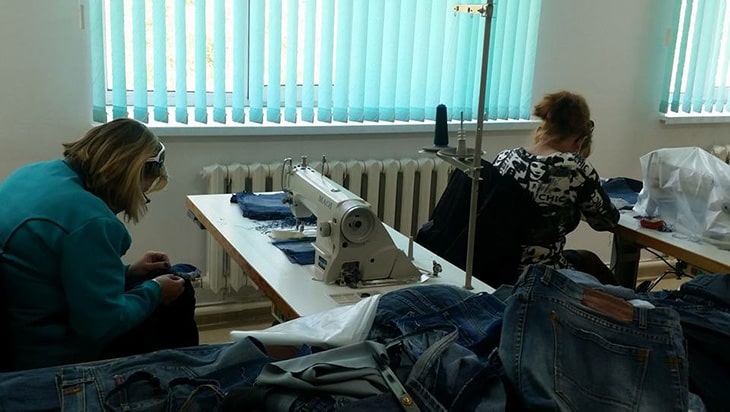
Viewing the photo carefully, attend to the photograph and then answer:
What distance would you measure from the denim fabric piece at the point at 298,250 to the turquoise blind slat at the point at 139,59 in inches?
43.4

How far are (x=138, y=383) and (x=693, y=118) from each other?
12.6ft

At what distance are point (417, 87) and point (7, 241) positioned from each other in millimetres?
2157

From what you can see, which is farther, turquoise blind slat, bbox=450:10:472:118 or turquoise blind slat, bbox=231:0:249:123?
turquoise blind slat, bbox=450:10:472:118

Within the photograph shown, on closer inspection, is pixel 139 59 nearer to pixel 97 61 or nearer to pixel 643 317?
Result: pixel 97 61

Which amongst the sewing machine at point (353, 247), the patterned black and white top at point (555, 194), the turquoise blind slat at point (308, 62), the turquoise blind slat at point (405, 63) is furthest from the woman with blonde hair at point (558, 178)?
the turquoise blind slat at point (308, 62)

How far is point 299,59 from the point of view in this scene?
10.7ft

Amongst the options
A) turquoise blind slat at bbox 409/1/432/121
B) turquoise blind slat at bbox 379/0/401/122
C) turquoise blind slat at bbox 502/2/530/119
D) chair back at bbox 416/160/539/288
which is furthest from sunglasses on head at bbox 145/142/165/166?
turquoise blind slat at bbox 502/2/530/119

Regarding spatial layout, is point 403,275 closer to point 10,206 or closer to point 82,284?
point 82,284

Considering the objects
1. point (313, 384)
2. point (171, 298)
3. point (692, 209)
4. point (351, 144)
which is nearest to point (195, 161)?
point (351, 144)

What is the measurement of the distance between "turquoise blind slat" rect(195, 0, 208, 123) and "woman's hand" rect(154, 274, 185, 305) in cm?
127

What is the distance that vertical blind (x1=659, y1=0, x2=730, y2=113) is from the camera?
4066mm

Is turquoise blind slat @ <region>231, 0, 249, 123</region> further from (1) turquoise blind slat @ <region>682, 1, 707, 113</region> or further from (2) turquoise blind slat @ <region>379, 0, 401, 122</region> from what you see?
(1) turquoise blind slat @ <region>682, 1, 707, 113</region>

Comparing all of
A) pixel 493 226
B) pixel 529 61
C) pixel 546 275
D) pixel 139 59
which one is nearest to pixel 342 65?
pixel 139 59

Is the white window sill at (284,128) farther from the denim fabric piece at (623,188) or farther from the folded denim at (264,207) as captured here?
the denim fabric piece at (623,188)
